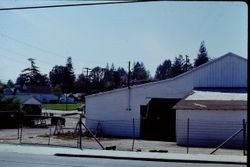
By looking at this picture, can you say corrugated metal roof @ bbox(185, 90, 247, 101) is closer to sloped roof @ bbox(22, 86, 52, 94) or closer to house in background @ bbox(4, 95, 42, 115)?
house in background @ bbox(4, 95, 42, 115)

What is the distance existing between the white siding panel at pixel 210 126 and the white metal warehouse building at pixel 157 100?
629cm

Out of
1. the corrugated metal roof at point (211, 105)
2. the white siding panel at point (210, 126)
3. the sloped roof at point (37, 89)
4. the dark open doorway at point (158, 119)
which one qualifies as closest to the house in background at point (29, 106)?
the dark open doorway at point (158, 119)

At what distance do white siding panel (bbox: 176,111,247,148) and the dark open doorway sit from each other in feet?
23.2

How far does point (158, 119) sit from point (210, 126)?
9276mm

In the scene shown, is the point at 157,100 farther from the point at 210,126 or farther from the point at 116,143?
the point at 116,143

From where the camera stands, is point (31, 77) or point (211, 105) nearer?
point (211, 105)

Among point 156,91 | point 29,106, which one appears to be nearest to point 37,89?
point 29,106

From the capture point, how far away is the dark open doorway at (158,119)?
132 ft

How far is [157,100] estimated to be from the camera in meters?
41.6

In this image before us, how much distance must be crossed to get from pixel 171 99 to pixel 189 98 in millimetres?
4878

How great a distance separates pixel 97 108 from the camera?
43.5m

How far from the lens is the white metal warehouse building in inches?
1558

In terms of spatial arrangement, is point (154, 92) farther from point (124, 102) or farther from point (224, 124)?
point (224, 124)

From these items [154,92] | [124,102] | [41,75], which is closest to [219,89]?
[154,92]
